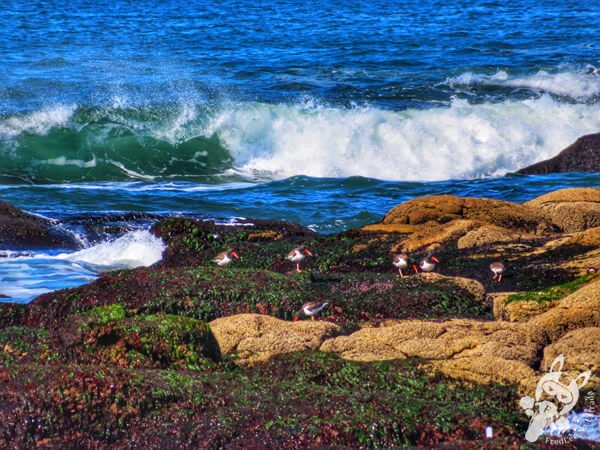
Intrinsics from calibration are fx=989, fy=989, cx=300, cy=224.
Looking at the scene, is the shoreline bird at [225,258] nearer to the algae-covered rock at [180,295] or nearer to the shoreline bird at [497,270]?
the algae-covered rock at [180,295]

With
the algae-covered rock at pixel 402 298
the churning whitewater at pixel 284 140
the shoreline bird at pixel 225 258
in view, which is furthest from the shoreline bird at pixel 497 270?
the churning whitewater at pixel 284 140

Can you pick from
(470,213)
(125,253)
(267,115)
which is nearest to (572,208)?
(470,213)

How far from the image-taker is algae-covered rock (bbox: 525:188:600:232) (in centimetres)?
1071

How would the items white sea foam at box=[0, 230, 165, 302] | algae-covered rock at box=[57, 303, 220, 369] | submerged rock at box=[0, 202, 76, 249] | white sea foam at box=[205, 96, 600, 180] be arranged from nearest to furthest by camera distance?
algae-covered rock at box=[57, 303, 220, 369]
white sea foam at box=[0, 230, 165, 302]
submerged rock at box=[0, 202, 76, 249]
white sea foam at box=[205, 96, 600, 180]

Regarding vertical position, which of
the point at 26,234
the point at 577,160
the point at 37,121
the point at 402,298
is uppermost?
the point at 402,298

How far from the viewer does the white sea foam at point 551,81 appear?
78.6 ft

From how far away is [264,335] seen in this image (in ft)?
22.0

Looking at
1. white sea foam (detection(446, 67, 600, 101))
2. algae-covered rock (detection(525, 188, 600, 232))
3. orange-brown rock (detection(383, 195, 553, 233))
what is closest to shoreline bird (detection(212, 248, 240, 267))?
orange-brown rock (detection(383, 195, 553, 233))

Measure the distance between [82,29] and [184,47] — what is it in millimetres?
4172

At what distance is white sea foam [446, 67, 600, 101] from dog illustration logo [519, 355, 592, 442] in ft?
61.8

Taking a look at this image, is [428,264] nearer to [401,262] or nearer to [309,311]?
[401,262]

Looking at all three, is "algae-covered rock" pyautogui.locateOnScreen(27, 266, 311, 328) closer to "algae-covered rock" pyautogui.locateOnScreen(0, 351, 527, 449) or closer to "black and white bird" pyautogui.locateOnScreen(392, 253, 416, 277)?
"black and white bird" pyautogui.locateOnScreen(392, 253, 416, 277)

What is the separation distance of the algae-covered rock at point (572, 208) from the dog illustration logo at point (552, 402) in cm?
502

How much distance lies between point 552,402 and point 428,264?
3411 millimetres
